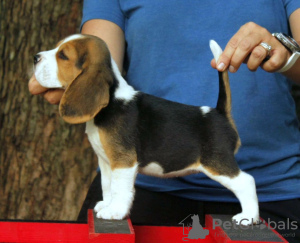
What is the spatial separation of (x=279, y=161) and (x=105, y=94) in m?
0.88

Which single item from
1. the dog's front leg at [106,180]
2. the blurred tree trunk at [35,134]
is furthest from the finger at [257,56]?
the blurred tree trunk at [35,134]

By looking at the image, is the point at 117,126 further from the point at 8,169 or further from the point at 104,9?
the point at 8,169

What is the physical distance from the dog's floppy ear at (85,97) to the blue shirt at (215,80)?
580mm

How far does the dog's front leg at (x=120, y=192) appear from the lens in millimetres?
1316

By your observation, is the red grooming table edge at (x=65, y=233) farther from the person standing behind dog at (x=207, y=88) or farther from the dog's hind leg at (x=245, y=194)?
the person standing behind dog at (x=207, y=88)

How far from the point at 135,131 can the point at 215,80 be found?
62 cm

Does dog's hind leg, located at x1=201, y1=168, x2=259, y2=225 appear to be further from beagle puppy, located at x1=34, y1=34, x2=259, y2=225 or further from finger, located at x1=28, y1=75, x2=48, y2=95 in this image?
finger, located at x1=28, y1=75, x2=48, y2=95

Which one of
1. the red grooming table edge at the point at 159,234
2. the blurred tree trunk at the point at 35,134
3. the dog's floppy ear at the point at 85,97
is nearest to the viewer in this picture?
the dog's floppy ear at the point at 85,97

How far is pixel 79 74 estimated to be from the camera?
131cm

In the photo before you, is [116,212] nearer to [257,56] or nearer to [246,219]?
[246,219]

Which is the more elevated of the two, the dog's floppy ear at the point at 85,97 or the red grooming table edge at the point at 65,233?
the dog's floppy ear at the point at 85,97

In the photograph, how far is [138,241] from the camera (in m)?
1.40

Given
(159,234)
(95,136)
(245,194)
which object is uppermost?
(95,136)

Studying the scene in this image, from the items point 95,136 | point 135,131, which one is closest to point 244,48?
point 135,131
